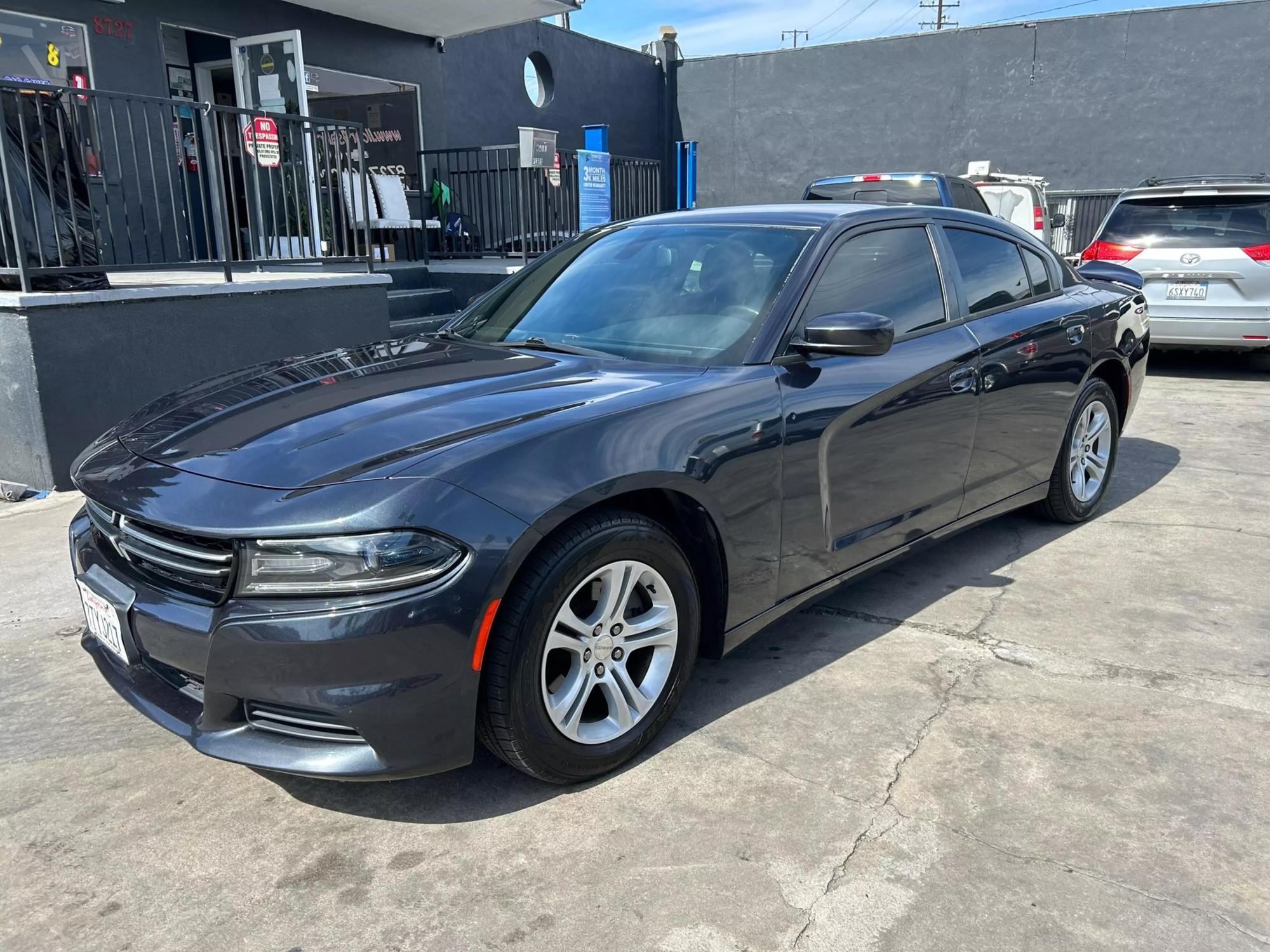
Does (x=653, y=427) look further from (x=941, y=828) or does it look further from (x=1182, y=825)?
(x=1182, y=825)

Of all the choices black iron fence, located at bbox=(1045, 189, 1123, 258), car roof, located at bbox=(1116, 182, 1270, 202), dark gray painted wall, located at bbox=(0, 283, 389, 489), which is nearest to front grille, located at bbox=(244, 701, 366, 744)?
dark gray painted wall, located at bbox=(0, 283, 389, 489)

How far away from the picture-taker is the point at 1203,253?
8.74 meters

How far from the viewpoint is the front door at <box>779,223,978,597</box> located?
10.8 ft

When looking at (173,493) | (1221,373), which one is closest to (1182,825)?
(173,493)

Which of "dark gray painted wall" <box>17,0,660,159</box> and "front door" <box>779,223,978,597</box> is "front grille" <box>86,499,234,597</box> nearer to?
"front door" <box>779,223,978,597</box>

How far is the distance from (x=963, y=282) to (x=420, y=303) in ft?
23.0

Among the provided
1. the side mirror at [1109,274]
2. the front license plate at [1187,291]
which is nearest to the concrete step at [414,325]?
the side mirror at [1109,274]

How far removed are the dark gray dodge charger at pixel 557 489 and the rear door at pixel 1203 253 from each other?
217 inches

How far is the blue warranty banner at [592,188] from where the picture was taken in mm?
11273

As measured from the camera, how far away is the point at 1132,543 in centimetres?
488

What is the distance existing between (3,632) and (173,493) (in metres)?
1.99

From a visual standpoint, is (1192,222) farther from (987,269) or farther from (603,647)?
(603,647)

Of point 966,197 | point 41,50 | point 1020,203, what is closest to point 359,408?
point 41,50

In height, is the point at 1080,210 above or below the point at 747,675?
above
